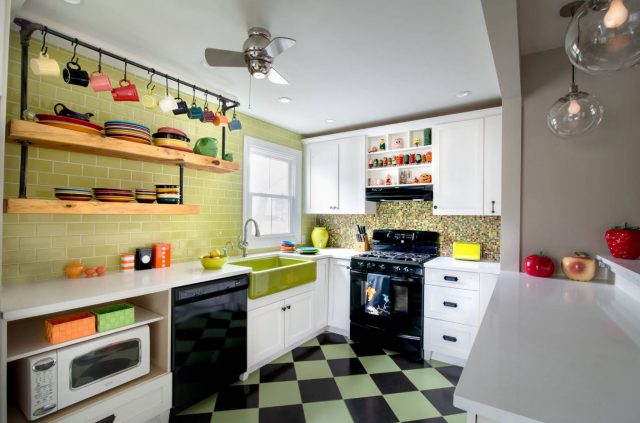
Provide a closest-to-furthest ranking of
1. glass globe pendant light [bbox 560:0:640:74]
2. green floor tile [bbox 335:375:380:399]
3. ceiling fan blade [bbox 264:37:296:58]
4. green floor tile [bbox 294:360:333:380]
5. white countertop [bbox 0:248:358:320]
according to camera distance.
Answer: glass globe pendant light [bbox 560:0:640:74] < white countertop [bbox 0:248:358:320] < ceiling fan blade [bbox 264:37:296:58] < green floor tile [bbox 335:375:380:399] < green floor tile [bbox 294:360:333:380]

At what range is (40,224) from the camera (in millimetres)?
1956

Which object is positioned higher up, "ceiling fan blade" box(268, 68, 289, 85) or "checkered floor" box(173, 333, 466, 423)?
"ceiling fan blade" box(268, 68, 289, 85)

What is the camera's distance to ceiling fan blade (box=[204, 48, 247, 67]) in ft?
5.63

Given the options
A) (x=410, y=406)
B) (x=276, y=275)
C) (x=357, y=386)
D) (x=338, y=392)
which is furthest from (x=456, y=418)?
(x=276, y=275)

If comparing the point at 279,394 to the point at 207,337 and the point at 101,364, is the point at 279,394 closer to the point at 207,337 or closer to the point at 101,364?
the point at 207,337

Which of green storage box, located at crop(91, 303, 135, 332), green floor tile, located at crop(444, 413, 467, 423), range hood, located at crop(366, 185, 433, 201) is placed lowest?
green floor tile, located at crop(444, 413, 467, 423)

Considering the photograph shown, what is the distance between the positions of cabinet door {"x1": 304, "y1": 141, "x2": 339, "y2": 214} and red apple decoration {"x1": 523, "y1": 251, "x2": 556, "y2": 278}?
2227mm

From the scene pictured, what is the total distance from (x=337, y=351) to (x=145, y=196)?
2248 millimetres

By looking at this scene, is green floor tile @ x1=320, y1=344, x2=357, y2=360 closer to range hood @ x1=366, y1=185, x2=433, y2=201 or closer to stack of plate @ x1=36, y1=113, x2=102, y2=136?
range hood @ x1=366, y1=185, x2=433, y2=201

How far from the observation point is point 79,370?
1.64 m

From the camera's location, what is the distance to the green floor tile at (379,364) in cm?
273

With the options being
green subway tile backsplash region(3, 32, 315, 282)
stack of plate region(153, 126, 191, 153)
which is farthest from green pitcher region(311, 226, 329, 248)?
stack of plate region(153, 126, 191, 153)

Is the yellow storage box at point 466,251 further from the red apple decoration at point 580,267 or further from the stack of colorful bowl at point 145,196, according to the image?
the stack of colorful bowl at point 145,196

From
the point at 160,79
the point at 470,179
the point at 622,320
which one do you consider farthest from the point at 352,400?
the point at 160,79
